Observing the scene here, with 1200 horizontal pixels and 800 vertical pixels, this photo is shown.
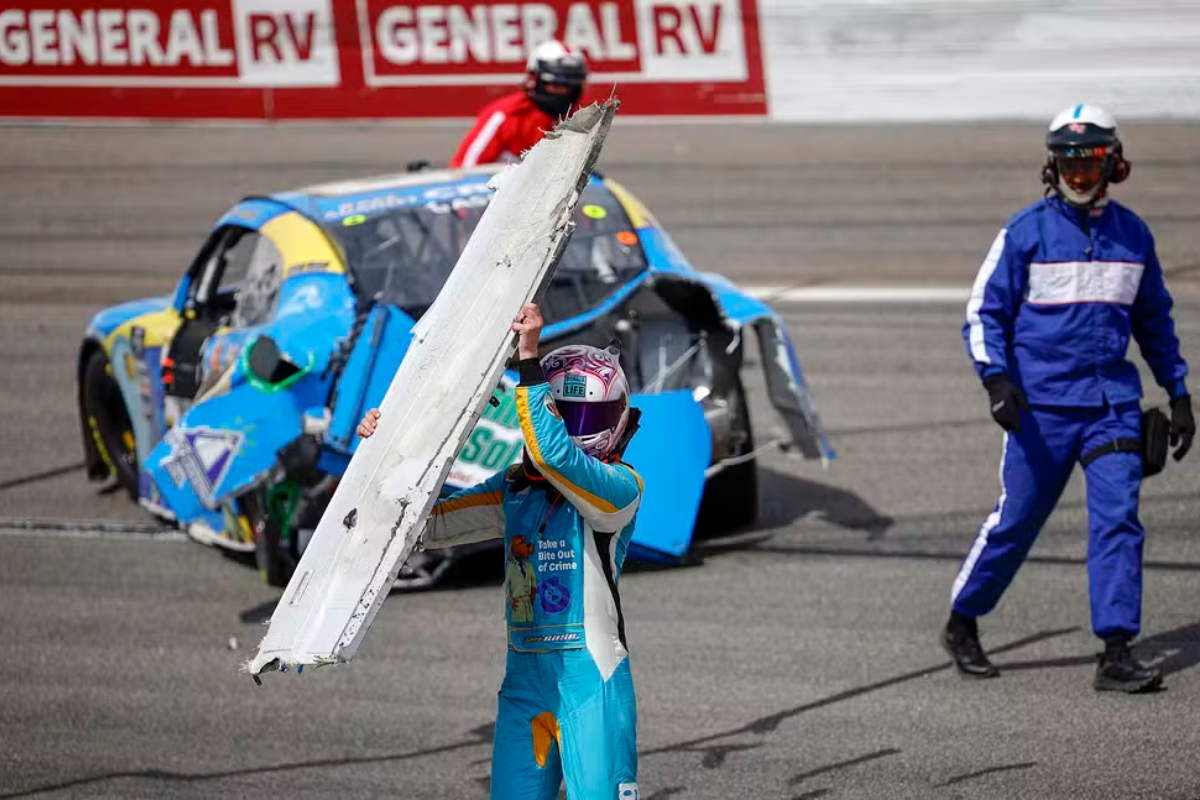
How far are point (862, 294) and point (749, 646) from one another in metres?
6.63

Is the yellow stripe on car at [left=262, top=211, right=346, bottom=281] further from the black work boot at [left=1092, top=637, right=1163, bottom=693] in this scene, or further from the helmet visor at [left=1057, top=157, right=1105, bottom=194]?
the black work boot at [left=1092, top=637, right=1163, bottom=693]

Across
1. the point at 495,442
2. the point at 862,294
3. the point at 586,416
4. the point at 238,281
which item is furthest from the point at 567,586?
the point at 862,294

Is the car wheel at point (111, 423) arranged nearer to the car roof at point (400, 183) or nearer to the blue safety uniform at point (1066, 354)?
the car roof at point (400, 183)

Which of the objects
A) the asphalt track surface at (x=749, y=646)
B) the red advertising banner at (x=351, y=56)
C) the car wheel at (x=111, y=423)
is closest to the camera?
the asphalt track surface at (x=749, y=646)

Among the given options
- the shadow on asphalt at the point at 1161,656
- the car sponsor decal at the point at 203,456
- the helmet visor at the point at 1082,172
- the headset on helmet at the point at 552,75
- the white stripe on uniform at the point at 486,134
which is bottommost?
the shadow on asphalt at the point at 1161,656

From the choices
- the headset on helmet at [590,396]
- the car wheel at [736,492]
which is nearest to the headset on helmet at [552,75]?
the car wheel at [736,492]

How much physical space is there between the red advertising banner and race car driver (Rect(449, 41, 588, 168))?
7.78 metres

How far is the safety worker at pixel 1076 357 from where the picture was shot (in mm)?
7098

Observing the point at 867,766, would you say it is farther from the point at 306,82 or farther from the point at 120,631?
the point at 306,82

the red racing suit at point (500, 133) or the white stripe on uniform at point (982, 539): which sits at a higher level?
the red racing suit at point (500, 133)

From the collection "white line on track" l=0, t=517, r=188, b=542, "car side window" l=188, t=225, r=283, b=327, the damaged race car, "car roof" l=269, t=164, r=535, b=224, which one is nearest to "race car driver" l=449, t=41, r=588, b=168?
the damaged race car

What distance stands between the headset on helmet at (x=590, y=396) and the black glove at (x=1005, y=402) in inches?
98.5

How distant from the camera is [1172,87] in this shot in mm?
17406

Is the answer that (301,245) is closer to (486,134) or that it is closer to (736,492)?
(486,134)
